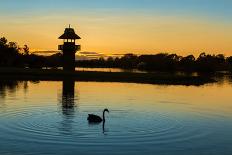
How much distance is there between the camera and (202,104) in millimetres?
38125

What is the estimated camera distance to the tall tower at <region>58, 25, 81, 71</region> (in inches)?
3157

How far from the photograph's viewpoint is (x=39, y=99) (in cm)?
3734

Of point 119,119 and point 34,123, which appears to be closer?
point 34,123

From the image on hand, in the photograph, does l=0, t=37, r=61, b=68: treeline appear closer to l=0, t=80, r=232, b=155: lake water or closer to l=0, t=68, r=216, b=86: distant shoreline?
l=0, t=68, r=216, b=86: distant shoreline

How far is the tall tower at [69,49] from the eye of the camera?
8019 centimetres

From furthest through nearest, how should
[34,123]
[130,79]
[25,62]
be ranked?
[25,62]
[130,79]
[34,123]

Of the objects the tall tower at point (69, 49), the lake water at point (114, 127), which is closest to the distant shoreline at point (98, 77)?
the tall tower at point (69, 49)

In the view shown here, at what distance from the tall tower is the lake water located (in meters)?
42.2

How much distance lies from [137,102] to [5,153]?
2060 centimetres

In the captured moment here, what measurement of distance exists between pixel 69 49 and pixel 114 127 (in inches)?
2237

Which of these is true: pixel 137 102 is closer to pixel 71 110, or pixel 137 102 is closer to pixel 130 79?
pixel 71 110

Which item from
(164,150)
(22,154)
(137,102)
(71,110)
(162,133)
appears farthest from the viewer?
(137,102)

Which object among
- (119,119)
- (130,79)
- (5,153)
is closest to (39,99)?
(119,119)

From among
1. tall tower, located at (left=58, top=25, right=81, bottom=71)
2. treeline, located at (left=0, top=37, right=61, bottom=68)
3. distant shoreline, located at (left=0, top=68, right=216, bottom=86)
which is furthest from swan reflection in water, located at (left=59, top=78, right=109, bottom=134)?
treeline, located at (left=0, top=37, right=61, bottom=68)
